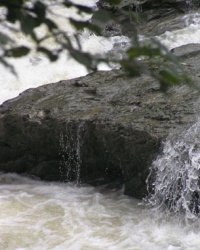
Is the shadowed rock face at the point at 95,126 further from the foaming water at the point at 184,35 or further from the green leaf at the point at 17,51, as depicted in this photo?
the green leaf at the point at 17,51

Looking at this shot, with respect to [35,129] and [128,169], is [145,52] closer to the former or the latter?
[128,169]

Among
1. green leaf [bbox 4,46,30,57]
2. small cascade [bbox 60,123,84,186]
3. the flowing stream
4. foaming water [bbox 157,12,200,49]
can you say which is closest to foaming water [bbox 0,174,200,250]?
the flowing stream

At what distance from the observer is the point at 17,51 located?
3.66ft

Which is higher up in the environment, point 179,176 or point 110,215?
point 179,176

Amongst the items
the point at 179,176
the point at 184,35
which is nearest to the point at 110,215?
the point at 179,176

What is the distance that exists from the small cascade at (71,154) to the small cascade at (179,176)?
3.30ft

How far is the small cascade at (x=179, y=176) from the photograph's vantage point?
465 cm

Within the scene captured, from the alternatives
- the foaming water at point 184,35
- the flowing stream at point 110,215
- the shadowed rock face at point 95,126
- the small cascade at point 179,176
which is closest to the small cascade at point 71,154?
the shadowed rock face at point 95,126

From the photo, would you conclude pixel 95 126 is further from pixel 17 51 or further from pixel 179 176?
pixel 17 51

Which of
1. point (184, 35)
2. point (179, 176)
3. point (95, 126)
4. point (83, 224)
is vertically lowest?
point (83, 224)

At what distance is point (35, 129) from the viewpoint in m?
6.04

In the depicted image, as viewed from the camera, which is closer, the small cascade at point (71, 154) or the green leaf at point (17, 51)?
the green leaf at point (17, 51)

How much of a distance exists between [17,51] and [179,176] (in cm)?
378

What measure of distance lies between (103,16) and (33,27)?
0.45 ft
